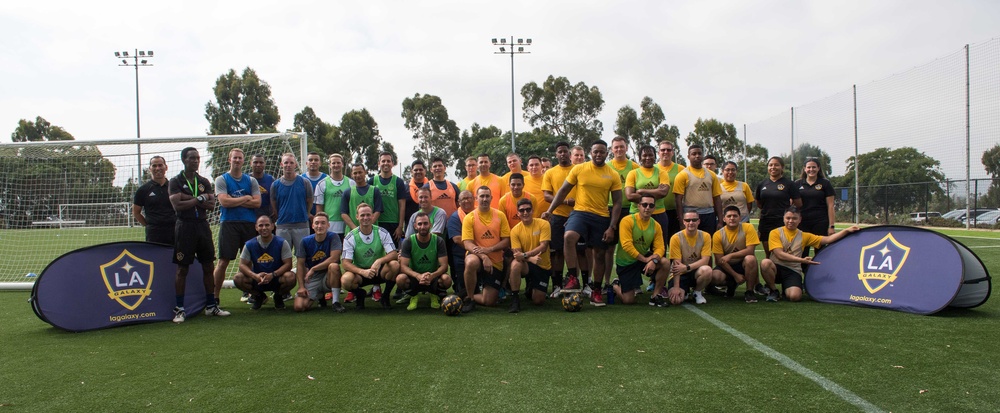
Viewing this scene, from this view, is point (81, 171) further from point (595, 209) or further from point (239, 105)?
point (239, 105)

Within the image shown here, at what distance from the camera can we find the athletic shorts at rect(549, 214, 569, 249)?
6.33 metres

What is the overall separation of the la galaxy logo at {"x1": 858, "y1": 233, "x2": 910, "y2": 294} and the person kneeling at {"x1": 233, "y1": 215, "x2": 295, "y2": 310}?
226 inches

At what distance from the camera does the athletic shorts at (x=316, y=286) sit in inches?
233

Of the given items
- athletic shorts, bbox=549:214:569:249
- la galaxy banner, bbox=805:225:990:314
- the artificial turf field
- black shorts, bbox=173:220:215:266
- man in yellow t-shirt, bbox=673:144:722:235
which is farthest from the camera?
athletic shorts, bbox=549:214:569:249

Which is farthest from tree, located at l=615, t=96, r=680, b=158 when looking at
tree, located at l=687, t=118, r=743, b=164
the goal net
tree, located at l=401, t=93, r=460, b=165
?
the goal net

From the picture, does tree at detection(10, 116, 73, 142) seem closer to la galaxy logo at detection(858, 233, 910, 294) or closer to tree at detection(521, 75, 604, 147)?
tree at detection(521, 75, 604, 147)

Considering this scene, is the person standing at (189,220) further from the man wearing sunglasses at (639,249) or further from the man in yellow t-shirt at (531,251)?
the man wearing sunglasses at (639,249)

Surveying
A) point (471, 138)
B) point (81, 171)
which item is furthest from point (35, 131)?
point (81, 171)

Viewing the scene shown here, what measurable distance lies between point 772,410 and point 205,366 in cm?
341

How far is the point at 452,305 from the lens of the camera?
5.32 meters

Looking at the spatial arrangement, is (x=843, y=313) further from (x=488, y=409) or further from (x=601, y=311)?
(x=488, y=409)

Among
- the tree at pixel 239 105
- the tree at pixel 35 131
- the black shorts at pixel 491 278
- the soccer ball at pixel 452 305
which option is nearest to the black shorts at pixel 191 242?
the soccer ball at pixel 452 305

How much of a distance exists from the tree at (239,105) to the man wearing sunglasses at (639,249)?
Result: 36.5m

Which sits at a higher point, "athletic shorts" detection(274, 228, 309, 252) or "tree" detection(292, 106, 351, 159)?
"tree" detection(292, 106, 351, 159)
